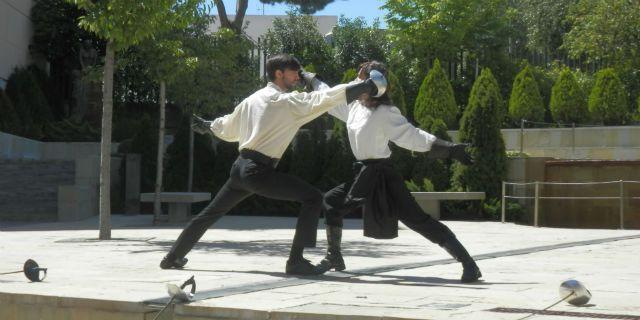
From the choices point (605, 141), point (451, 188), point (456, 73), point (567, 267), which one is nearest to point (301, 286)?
point (567, 267)

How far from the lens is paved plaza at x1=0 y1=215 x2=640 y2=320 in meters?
5.98

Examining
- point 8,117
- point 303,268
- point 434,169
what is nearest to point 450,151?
point 303,268

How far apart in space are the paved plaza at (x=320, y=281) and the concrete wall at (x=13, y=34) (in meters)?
13.8

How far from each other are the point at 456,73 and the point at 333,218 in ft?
82.3

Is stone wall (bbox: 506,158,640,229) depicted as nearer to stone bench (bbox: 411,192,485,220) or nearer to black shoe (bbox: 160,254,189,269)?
stone bench (bbox: 411,192,485,220)

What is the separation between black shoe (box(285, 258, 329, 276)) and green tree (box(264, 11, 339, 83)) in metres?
24.2

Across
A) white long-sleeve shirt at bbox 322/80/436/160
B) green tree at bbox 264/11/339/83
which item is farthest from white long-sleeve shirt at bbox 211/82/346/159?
green tree at bbox 264/11/339/83

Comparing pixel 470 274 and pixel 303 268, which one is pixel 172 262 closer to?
pixel 303 268

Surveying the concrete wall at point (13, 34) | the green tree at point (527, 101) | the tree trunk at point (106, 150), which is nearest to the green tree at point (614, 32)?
the green tree at point (527, 101)

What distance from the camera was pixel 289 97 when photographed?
7.56 m

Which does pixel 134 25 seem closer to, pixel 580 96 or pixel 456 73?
pixel 580 96

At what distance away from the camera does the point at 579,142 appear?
73.6 ft

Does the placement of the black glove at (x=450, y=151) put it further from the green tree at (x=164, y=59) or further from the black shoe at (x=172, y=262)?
the green tree at (x=164, y=59)

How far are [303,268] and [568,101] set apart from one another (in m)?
17.6
